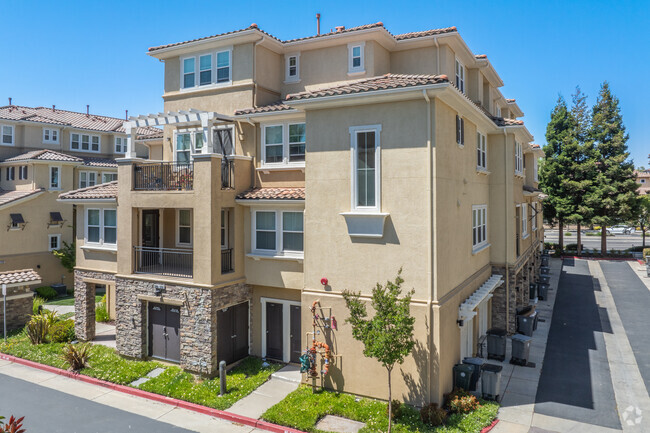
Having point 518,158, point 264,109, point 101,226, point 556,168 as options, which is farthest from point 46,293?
point 556,168

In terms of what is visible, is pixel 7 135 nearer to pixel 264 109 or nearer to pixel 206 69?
pixel 206 69

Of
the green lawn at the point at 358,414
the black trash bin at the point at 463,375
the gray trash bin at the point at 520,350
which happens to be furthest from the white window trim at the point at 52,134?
the gray trash bin at the point at 520,350

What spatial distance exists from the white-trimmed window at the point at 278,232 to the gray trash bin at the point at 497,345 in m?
7.58

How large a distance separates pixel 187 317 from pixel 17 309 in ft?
34.1

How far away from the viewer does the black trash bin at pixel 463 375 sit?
12211 mm

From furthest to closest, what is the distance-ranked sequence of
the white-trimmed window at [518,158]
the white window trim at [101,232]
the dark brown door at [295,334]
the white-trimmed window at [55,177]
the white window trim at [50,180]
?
the white-trimmed window at [55,177], the white window trim at [50,180], the white-trimmed window at [518,158], the white window trim at [101,232], the dark brown door at [295,334]

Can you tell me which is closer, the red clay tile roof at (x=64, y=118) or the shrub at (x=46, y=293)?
the shrub at (x=46, y=293)

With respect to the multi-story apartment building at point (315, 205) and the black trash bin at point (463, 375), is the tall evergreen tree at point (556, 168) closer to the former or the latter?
the multi-story apartment building at point (315, 205)

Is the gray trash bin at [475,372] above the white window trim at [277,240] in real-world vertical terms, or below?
below

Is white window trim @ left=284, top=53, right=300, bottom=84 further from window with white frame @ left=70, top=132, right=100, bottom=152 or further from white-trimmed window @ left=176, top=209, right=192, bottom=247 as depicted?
window with white frame @ left=70, top=132, right=100, bottom=152

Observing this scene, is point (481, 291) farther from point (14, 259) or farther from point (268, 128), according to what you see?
point (14, 259)

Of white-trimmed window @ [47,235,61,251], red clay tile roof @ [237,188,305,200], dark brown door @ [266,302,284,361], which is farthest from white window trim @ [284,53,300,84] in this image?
white-trimmed window @ [47,235,61,251]

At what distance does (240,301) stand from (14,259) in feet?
65.8

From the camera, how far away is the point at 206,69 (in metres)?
17.5
